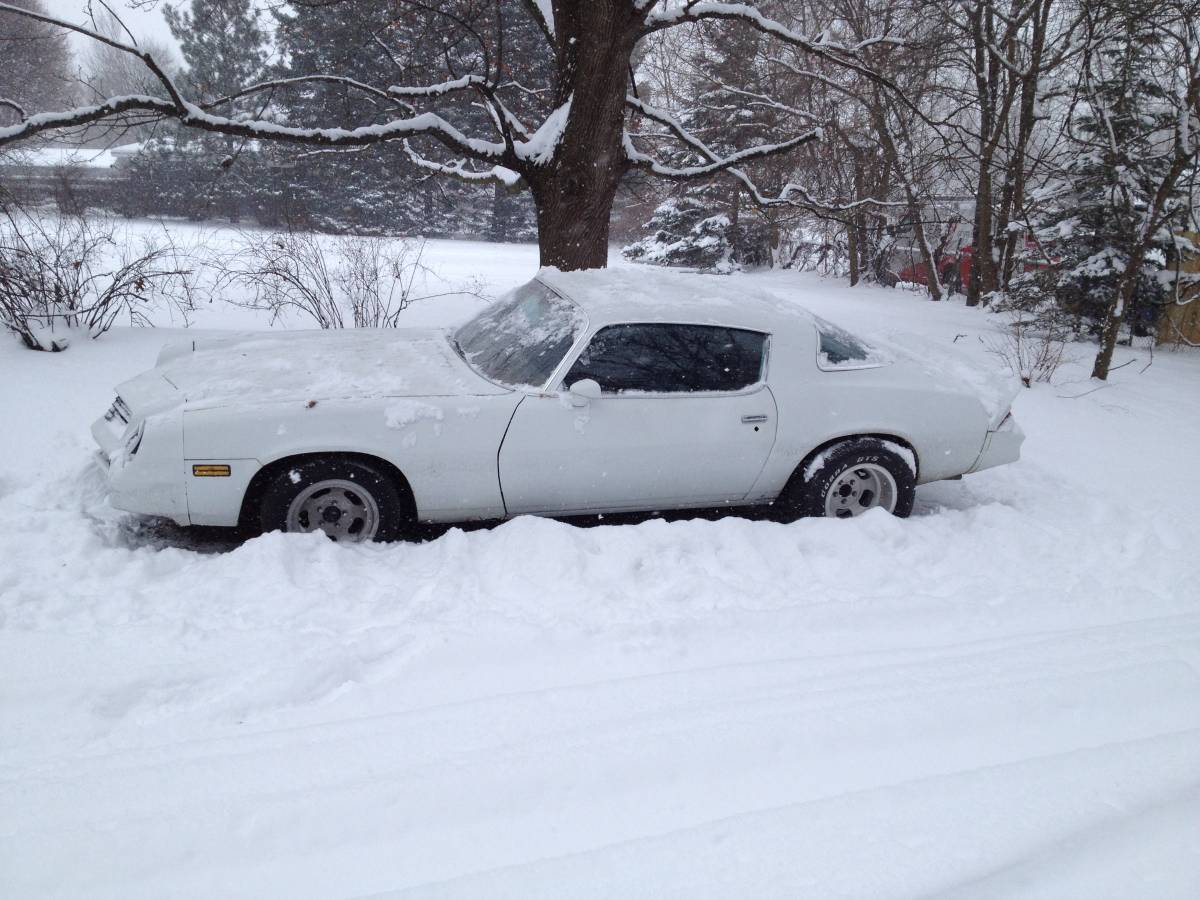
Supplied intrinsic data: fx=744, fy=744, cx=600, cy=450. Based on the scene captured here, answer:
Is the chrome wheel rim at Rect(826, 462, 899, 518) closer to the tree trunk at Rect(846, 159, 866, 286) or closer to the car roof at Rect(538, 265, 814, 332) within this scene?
the car roof at Rect(538, 265, 814, 332)

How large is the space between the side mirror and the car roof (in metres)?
0.42

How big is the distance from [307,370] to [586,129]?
4.32 m

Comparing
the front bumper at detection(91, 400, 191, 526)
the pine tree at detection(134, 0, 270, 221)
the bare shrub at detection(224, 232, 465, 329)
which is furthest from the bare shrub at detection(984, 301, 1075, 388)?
the pine tree at detection(134, 0, 270, 221)

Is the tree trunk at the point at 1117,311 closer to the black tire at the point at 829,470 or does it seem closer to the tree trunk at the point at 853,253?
the black tire at the point at 829,470

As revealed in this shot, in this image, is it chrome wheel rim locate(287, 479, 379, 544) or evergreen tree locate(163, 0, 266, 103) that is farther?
evergreen tree locate(163, 0, 266, 103)

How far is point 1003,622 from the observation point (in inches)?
131

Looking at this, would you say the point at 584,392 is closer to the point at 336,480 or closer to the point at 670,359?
the point at 670,359

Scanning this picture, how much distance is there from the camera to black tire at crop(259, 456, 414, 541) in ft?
11.4

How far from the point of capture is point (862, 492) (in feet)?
14.2

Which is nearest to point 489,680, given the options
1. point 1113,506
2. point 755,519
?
point 755,519

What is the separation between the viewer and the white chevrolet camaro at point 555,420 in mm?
3445

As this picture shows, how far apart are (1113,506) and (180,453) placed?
17.2ft

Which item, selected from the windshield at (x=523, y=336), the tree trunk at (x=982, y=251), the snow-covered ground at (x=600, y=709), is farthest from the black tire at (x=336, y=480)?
the tree trunk at (x=982, y=251)

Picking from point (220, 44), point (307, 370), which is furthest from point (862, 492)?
point (220, 44)
